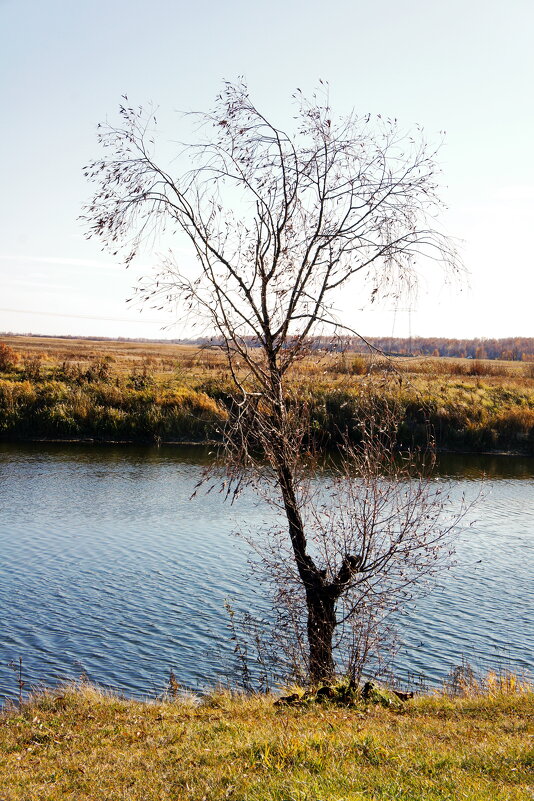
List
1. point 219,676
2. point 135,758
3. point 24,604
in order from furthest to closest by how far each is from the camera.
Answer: point 24,604 < point 219,676 < point 135,758

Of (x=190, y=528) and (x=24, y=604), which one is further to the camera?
(x=190, y=528)

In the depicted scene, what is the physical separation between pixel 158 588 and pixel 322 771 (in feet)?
37.0

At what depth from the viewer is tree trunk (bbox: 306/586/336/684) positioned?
12.2 meters

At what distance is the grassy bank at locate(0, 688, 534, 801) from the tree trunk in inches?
74.4

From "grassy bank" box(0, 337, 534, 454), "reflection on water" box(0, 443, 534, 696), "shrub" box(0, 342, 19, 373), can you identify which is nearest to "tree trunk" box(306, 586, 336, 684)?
"reflection on water" box(0, 443, 534, 696)

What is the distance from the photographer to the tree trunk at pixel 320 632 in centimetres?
1216

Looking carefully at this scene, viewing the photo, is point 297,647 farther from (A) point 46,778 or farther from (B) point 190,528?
(B) point 190,528

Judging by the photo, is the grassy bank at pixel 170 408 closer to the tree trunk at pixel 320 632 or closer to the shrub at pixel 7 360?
the shrub at pixel 7 360

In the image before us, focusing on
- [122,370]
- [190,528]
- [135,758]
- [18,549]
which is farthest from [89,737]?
[122,370]

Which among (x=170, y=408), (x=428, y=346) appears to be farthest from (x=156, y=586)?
(x=428, y=346)

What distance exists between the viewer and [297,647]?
13.5 metres

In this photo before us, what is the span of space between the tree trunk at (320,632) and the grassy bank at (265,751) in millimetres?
1890

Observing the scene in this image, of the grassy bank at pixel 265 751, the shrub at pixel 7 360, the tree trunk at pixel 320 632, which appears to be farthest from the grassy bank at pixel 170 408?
the grassy bank at pixel 265 751

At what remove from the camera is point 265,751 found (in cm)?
756
